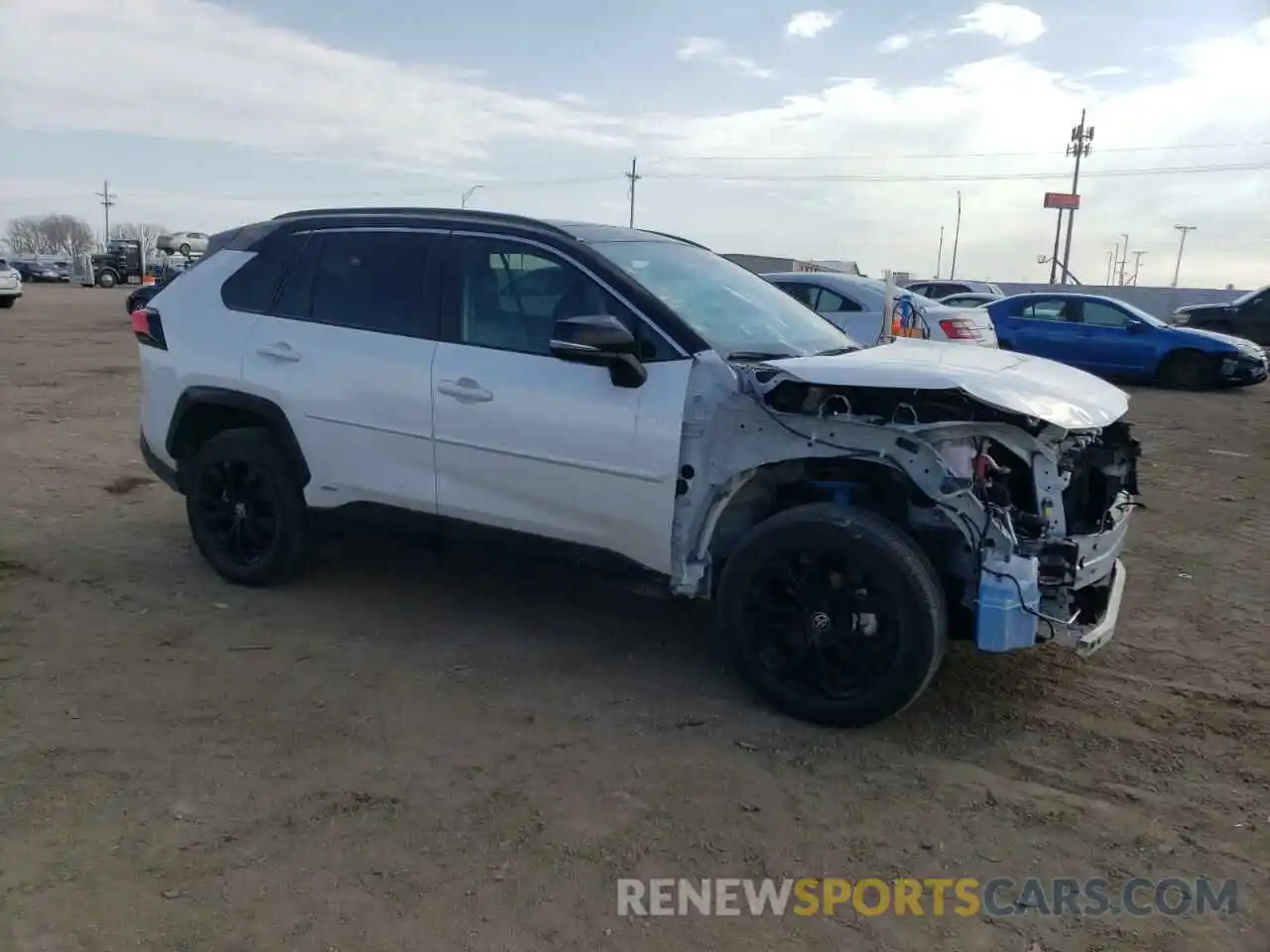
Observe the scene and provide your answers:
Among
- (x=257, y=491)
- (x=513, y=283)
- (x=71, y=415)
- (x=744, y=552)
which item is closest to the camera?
(x=744, y=552)

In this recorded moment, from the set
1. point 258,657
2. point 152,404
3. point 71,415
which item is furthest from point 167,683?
point 71,415

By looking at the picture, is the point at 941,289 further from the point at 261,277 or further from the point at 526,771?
the point at 526,771

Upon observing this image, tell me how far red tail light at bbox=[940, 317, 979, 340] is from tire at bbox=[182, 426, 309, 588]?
852 cm

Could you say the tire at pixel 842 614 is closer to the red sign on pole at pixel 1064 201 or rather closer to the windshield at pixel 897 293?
the windshield at pixel 897 293

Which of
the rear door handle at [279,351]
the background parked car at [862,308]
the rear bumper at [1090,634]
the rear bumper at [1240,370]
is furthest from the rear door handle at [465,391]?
the rear bumper at [1240,370]

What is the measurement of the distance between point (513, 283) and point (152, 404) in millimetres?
2275

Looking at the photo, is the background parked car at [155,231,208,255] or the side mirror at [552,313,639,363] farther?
the background parked car at [155,231,208,255]

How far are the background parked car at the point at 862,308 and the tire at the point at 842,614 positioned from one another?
7882 mm

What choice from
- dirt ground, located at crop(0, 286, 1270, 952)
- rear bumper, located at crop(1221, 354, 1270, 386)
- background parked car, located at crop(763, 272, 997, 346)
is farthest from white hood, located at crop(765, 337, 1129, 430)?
rear bumper, located at crop(1221, 354, 1270, 386)

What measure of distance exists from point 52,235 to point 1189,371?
135700 mm

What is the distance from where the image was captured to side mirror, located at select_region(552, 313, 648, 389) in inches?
142

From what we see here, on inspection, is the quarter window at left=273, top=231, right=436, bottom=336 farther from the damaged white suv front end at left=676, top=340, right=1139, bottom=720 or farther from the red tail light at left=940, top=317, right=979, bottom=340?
the red tail light at left=940, top=317, right=979, bottom=340

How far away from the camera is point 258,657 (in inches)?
168

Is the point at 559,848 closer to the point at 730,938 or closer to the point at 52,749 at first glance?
the point at 730,938
